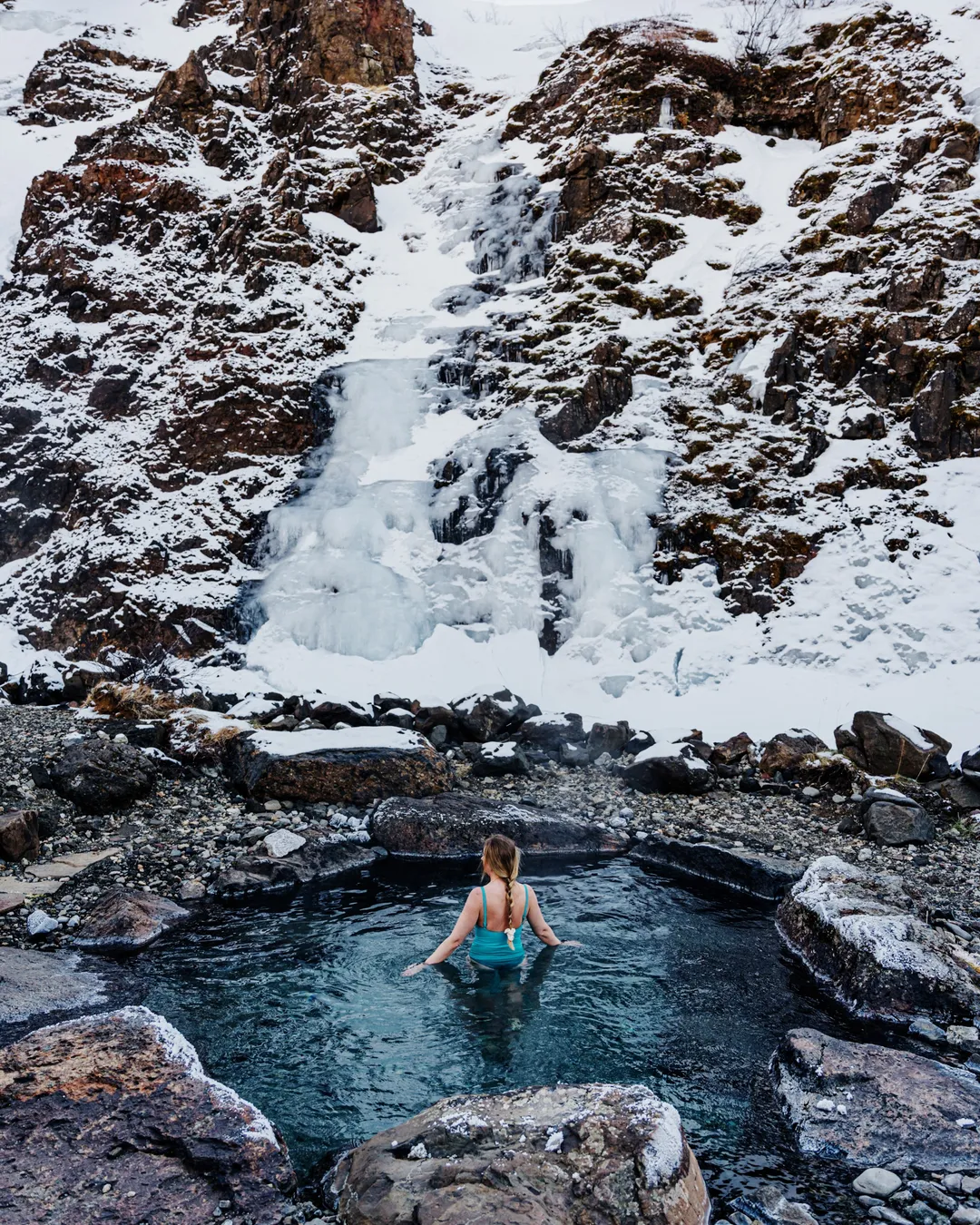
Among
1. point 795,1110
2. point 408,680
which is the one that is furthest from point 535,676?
point 795,1110

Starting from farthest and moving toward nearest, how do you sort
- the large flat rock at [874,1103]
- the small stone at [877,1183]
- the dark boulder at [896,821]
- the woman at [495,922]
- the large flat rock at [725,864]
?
the dark boulder at [896,821] → the large flat rock at [725,864] → the woman at [495,922] → the large flat rock at [874,1103] → the small stone at [877,1183]

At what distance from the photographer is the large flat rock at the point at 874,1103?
3.81m

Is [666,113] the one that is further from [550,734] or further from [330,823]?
[330,823]

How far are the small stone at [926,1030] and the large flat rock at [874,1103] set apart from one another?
45 centimetres

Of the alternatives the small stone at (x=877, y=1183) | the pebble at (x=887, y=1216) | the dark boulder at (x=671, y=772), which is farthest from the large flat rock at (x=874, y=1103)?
the dark boulder at (x=671, y=772)

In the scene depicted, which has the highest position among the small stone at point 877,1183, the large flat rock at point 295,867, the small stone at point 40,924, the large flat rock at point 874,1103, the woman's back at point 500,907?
the small stone at point 877,1183

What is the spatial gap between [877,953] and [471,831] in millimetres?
4578

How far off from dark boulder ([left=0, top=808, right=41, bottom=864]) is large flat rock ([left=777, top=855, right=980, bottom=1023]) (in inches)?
293

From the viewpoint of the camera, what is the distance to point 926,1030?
5.12 metres

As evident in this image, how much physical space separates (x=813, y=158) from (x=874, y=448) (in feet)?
37.3

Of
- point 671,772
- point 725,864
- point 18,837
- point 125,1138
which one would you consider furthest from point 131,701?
point 125,1138

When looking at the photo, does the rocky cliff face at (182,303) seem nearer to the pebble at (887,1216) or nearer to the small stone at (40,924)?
the small stone at (40,924)

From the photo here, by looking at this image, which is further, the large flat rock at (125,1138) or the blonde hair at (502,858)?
the blonde hair at (502,858)

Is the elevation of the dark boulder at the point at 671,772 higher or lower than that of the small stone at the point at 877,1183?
lower
